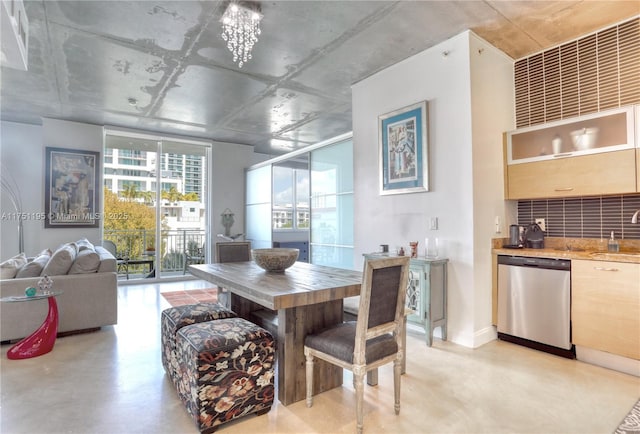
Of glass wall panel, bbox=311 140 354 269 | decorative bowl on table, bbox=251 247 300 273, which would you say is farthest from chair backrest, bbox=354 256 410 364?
glass wall panel, bbox=311 140 354 269

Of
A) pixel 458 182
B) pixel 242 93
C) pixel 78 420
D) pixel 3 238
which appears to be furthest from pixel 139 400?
pixel 3 238

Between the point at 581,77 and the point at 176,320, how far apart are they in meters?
4.00

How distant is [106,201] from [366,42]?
5.35m

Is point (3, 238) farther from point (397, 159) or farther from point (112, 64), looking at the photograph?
point (397, 159)

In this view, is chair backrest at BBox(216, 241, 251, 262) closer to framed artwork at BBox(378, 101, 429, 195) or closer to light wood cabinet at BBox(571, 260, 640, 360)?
A: framed artwork at BBox(378, 101, 429, 195)

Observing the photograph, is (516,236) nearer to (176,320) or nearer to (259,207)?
(176,320)

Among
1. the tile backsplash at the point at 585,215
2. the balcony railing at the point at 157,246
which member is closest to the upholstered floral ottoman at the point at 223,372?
the tile backsplash at the point at 585,215

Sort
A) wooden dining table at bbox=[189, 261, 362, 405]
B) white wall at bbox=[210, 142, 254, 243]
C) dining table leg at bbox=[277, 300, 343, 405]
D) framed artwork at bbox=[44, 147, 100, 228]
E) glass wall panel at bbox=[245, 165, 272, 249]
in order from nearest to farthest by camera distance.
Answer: wooden dining table at bbox=[189, 261, 362, 405] < dining table leg at bbox=[277, 300, 343, 405] < framed artwork at bbox=[44, 147, 100, 228] < glass wall panel at bbox=[245, 165, 272, 249] < white wall at bbox=[210, 142, 254, 243]

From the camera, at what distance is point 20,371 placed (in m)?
2.47

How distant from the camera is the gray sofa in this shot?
300 cm

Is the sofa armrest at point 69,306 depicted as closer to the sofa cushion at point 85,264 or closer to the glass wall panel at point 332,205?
the sofa cushion at point 85,264

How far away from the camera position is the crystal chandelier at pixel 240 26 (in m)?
2.67

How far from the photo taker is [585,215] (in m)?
3.05

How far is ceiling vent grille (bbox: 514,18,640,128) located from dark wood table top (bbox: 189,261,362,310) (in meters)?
2.64
